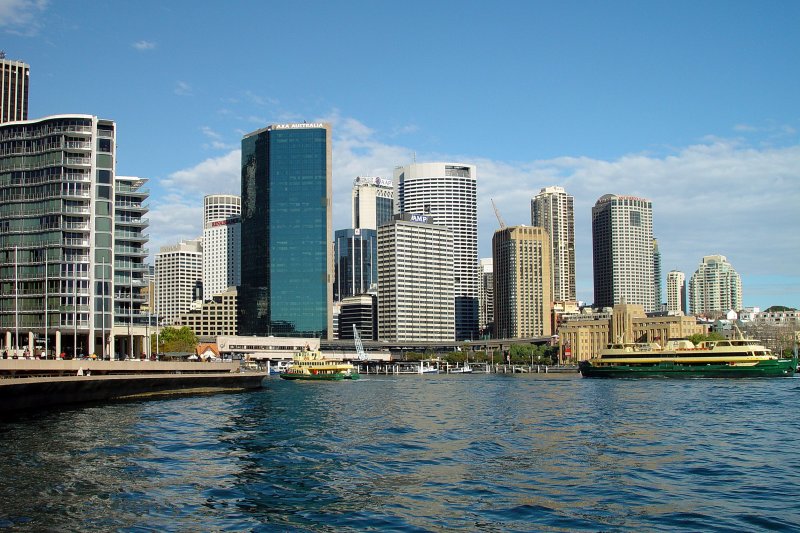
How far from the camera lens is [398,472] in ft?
145

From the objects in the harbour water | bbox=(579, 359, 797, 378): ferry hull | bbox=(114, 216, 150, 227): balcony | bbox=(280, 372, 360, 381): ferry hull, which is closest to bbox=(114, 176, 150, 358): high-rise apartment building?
bbox=(114, 216, 150, 227): balcony

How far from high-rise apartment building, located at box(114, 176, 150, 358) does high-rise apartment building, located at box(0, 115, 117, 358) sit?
426 cm

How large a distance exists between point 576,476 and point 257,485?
1613 centimetres

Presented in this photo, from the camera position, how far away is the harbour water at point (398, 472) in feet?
109

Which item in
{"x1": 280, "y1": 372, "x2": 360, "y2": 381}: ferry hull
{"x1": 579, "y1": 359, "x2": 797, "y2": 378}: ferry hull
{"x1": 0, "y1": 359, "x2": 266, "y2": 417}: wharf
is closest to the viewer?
{"x1": 0, "y1": 359, "x2": 266, "y2": 417}: wharf

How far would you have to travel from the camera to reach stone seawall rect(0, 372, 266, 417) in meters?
72.4

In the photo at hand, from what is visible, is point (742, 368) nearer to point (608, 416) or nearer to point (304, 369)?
point (304, 369)

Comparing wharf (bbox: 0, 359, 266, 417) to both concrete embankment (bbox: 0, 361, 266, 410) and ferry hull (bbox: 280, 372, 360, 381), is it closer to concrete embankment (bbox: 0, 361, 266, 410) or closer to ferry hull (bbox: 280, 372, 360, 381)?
concrete embankment (bbox: 0, 361, 266, 410)

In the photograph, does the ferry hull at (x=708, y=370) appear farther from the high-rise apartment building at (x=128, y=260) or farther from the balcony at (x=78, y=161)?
the balcony at (x=78, y=161)

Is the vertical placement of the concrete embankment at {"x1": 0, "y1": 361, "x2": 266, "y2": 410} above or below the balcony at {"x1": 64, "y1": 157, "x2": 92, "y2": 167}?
below

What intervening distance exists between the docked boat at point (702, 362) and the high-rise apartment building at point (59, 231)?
115 metres

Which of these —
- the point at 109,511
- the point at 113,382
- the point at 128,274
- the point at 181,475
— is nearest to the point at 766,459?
the point at 181,475

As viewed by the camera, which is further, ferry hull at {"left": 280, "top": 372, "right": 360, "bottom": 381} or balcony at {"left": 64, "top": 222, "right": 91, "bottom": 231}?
ferry hull at {"left": 280, "top": 372, "right": 360, "bottom": 381}

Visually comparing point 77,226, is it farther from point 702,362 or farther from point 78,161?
point 702,362
